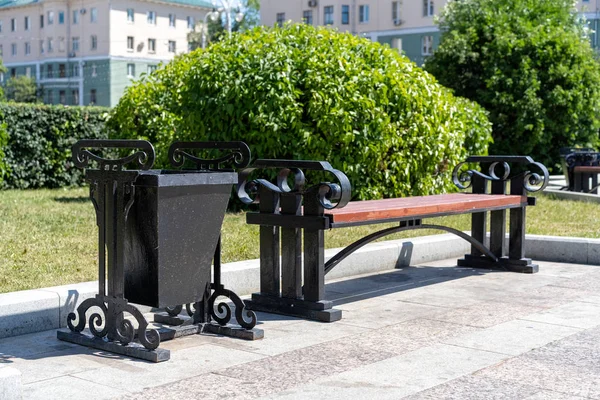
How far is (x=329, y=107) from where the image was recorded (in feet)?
37.0

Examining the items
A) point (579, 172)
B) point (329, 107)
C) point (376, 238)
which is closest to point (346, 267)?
point (376, 238)

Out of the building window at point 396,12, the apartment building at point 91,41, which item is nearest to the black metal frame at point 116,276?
the building window at point 396,12

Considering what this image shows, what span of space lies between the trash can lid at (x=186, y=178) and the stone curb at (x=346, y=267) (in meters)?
1.12

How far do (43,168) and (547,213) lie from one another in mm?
10622

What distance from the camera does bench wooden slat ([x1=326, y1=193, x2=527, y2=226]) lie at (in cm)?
608

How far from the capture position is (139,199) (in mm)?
5082

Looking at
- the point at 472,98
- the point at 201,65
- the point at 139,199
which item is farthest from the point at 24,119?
the point at 139,199

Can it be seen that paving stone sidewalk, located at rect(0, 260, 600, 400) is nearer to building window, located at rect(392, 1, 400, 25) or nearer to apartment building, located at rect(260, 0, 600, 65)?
apartment building, located at rect(260, 0, 600, 65)

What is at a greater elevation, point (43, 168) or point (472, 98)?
point (472, 98)

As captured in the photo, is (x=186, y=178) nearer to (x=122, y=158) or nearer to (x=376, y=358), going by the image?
(x=122, y=158)

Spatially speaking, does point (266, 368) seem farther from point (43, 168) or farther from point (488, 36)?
point (488, 36)

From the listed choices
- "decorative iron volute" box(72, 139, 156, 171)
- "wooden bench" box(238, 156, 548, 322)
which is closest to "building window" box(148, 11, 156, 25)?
"wooden bench" box(238, 156, 548, 322)

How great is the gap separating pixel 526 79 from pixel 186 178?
54.2ft

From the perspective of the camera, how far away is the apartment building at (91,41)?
7700cm
